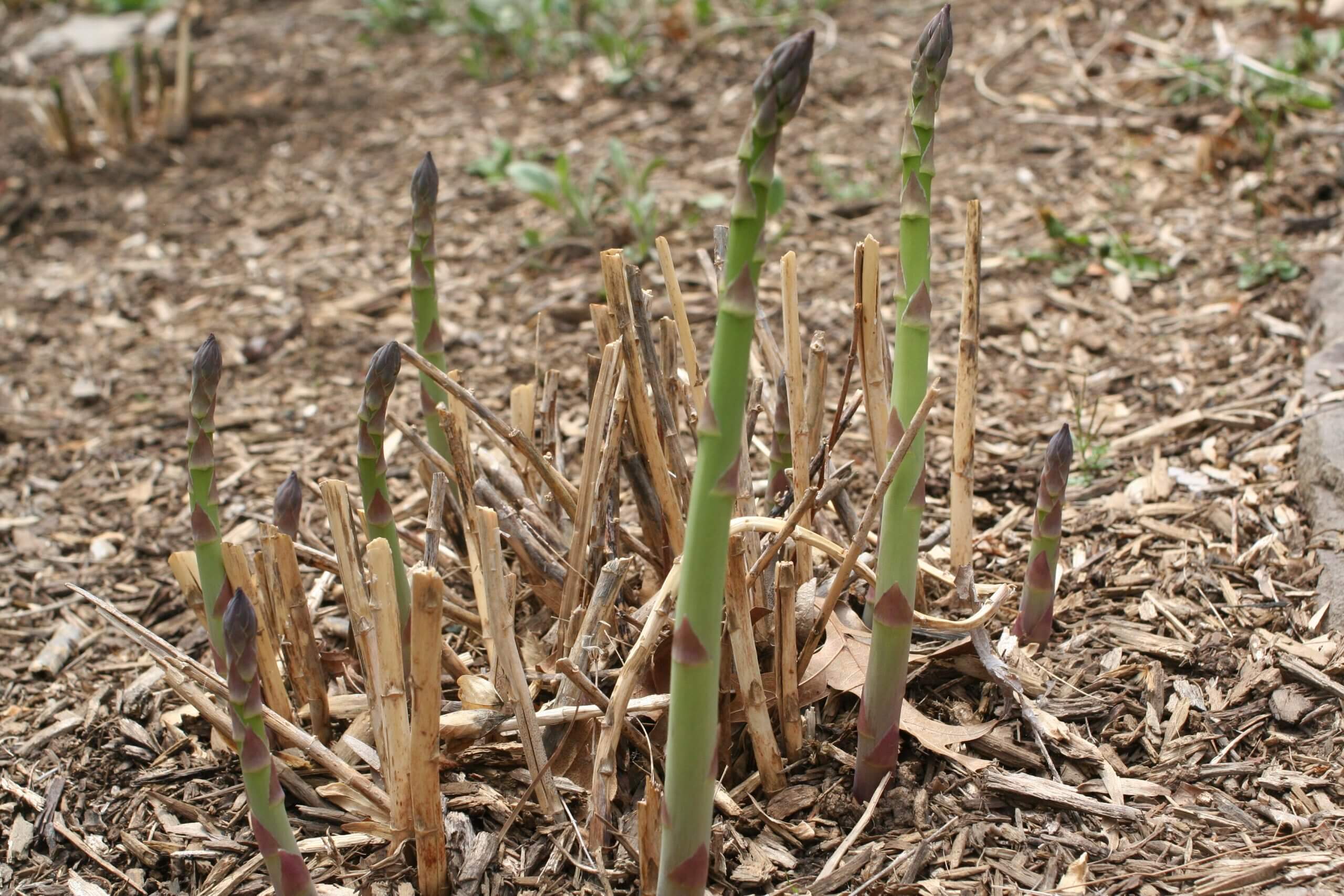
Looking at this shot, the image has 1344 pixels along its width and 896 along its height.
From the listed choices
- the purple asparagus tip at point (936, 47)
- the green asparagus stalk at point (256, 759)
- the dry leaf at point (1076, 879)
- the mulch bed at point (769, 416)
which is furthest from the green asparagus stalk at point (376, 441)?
the dry leaf at point (1076, 879)

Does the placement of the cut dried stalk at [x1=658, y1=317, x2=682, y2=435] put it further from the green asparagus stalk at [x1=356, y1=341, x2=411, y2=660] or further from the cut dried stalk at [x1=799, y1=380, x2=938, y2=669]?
the green asparagus stalk at [x1=356, y1=341, x2=411, y2=660]

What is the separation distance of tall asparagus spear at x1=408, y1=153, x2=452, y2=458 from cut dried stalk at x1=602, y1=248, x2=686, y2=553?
1.17ft

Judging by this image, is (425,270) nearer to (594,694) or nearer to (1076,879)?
(594,694)

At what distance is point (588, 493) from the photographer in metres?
2.12

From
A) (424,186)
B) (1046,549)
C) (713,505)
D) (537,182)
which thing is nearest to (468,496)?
(424,186)

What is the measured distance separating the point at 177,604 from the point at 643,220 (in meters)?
2.28

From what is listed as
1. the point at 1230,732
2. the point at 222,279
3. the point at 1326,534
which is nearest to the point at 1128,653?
the point at 1230,732

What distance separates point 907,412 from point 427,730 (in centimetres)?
89

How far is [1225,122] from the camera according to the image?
482cm

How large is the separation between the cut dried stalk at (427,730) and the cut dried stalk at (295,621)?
1.38 ft

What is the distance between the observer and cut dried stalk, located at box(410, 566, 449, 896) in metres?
1.65

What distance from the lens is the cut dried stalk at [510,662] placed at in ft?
5.89

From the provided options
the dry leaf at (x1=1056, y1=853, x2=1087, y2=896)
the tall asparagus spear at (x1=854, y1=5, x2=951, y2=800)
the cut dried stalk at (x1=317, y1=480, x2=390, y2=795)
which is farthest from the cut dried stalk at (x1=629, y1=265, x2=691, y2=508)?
the dry leaf at (x1=1056, y1=853, x2=1087, y2=896)

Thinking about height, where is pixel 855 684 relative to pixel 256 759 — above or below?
below
